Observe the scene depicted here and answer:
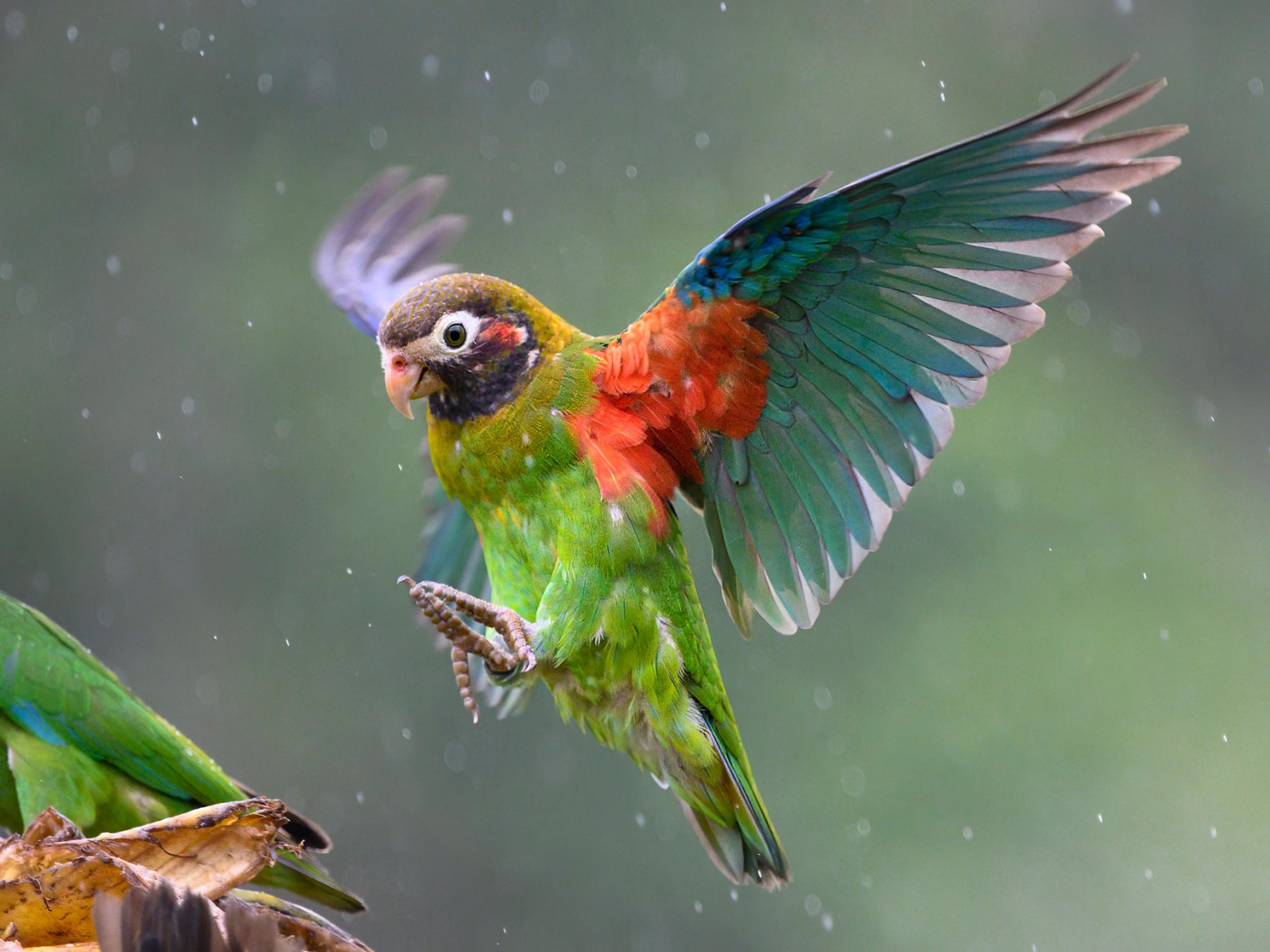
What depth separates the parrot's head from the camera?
210cm

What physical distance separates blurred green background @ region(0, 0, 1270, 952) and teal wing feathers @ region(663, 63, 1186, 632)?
12.5 ft

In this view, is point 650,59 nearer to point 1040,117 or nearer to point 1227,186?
point 1227,186

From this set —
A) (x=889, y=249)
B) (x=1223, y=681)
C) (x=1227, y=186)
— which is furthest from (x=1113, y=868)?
(x=889, y=249)

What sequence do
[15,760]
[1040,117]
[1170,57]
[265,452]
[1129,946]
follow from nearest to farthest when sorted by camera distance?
[1040,117], [15,760], [1129,946], [265,452], [1170,57]

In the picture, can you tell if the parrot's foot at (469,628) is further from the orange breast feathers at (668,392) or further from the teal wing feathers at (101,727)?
the teal wing feathers at (101,727)

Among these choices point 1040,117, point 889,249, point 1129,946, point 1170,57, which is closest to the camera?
point 1040,117

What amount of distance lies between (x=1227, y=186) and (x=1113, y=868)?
14.2 ft

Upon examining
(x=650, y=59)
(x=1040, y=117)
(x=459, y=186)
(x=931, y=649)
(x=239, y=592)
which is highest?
(x=650, y=59)

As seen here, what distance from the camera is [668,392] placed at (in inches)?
83.2

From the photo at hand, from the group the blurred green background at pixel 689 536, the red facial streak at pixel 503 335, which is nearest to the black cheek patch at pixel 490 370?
the red facial streak at pixel 503 335

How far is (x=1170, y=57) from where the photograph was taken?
26.9 feet

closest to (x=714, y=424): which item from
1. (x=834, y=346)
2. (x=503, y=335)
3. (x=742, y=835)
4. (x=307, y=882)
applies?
(x=834, y=346)

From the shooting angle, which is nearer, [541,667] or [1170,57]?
[541,667]

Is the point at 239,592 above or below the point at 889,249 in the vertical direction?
above
